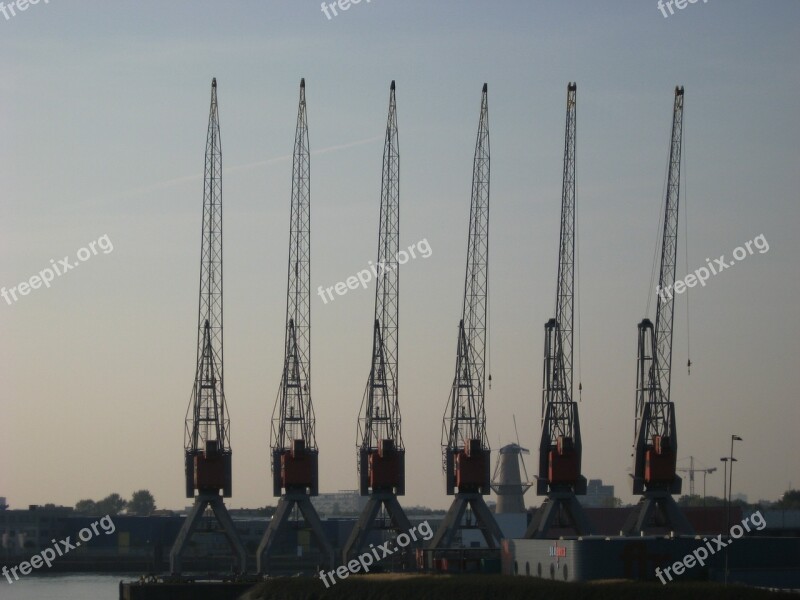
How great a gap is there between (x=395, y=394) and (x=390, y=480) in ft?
23.4

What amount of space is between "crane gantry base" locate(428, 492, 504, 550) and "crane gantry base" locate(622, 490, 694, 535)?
37.1 ft

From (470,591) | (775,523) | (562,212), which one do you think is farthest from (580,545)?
(775,523)

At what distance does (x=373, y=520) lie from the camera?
455ft

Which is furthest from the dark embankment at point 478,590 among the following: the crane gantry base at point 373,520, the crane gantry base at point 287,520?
the crane gantry base at point 373,520

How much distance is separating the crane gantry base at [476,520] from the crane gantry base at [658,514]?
11.3 meters

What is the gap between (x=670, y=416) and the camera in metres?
139

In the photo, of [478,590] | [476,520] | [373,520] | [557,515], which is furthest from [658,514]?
[478,590]

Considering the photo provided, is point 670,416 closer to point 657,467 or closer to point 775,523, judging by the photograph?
point 657,467

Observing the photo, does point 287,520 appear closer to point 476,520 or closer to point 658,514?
point 476,520

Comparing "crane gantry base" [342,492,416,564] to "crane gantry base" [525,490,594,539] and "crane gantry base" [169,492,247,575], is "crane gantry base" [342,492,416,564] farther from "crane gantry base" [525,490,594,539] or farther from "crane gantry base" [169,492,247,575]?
"crane gantry base" [525,490,594,539]

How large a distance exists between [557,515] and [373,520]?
596 inches

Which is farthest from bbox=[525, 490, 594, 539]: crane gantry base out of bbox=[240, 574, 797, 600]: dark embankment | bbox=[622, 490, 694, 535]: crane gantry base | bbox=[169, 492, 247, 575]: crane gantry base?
bbox=[169, 492, 247, 575]: crane gantry base

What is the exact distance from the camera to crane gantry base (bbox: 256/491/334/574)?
138500mm

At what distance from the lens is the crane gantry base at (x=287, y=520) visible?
138m
